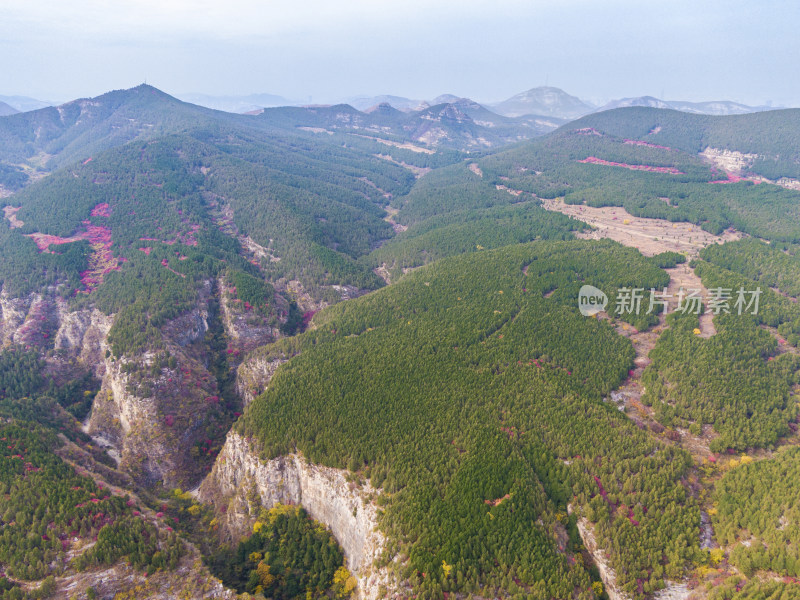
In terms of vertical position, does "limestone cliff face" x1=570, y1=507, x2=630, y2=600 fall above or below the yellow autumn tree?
above

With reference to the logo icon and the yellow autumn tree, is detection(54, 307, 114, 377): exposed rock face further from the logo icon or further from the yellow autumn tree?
the logo icon

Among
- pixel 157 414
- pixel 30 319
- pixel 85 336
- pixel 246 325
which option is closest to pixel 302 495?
pixel 157 414

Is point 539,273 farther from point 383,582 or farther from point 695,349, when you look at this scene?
point 383,582

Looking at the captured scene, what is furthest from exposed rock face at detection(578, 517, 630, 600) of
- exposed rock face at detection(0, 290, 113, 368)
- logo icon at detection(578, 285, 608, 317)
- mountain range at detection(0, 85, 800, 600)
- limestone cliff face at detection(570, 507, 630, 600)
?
exposed rock face at detection(0, 290, 113, 368)

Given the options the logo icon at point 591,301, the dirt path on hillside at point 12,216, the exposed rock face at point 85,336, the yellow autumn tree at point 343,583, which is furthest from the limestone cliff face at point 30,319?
the logo icon at point 591,301

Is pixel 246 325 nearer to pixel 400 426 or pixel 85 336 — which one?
pixel 85 336

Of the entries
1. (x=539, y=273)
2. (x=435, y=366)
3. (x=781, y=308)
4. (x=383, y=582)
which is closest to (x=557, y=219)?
(x=539, y=273)
